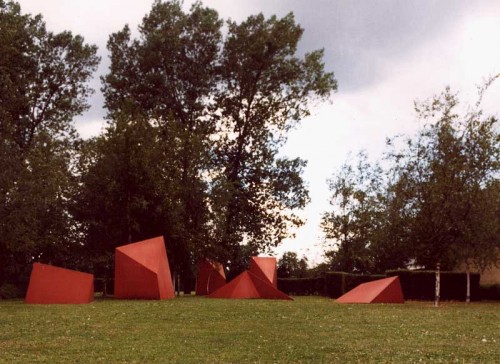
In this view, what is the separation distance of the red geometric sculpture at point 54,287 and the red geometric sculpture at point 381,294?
39.3 ft

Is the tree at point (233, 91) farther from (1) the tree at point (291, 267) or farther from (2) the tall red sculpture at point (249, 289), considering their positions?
(1) the tree at point (291, 267)

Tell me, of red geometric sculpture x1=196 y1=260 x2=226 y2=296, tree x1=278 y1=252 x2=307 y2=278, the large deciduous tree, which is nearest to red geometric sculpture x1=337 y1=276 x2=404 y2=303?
the large deciduous tree

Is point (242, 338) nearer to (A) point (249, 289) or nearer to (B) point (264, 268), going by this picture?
(A) point (249, 289)

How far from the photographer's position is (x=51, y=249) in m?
38.9

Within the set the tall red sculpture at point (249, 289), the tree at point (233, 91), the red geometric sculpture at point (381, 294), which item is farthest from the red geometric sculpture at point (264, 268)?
the red geometric sculpture at point (381, 294)

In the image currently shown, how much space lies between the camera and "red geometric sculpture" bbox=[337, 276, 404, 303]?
28.1 metres

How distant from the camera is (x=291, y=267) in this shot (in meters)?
59.3

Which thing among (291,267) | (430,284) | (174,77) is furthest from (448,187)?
(291,267)

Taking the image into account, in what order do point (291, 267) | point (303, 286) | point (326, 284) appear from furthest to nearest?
point (291, 267), point (303, 286), point (326, 284)

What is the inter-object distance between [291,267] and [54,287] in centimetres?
3518

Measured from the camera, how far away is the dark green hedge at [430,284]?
35.6 m

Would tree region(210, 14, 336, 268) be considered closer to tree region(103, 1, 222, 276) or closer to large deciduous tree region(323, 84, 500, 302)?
tree region(103, 1, 222, 276)

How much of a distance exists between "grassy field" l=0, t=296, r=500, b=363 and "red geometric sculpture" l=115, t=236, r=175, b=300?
36.5 feet

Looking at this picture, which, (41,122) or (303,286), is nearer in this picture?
(41,122)
